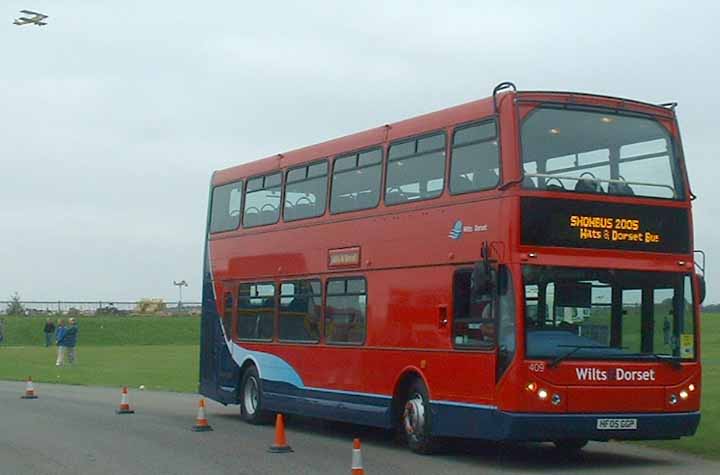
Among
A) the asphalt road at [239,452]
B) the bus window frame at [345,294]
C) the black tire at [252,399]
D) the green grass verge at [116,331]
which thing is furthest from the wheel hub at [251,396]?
the green grass verge at [116,331]

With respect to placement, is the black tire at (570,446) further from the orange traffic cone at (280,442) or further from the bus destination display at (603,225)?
the orange traffic cone at (280,442)

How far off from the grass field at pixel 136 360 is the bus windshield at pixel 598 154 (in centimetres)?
362

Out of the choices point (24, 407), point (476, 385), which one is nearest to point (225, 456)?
point (476, 385)

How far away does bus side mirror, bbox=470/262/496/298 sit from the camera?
1462 centimetres

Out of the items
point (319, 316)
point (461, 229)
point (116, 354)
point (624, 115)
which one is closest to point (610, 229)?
point (624, 115)

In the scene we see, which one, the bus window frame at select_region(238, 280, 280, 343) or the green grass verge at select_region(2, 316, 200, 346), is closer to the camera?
the bus window frame at select_region(238, 280, 280, 343)

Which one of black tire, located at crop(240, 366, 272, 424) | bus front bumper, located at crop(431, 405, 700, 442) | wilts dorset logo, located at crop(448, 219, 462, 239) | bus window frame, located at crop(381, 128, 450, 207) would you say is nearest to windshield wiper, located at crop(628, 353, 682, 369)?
bus front bumper, located at crop(431, 405, 700, 442)

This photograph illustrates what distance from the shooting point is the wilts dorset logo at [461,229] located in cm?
1520

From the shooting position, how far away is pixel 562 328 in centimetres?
1477

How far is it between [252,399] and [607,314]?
8.44 m

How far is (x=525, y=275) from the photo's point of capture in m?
14.5

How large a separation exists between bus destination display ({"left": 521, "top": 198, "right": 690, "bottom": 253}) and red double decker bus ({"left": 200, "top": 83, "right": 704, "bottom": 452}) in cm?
2

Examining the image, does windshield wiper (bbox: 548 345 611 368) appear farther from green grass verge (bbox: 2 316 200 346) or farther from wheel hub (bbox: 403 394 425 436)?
green grass verge (bbox: 2 316 200 346)

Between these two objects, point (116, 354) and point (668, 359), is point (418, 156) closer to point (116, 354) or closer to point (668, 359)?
point (668, 359)
